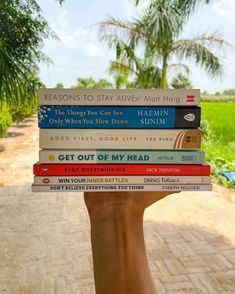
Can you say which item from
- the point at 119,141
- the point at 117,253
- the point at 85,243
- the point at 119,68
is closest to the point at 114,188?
the point at 119,141

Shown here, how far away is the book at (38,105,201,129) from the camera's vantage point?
39.6 inches

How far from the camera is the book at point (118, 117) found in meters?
1.00

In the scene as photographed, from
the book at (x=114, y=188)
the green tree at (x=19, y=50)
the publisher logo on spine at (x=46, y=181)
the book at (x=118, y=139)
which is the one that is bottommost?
the book at (x=114, y=188)

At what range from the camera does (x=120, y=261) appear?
3.64 ft

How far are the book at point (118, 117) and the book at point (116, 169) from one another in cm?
13

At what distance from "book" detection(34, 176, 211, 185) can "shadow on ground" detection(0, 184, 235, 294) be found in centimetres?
150

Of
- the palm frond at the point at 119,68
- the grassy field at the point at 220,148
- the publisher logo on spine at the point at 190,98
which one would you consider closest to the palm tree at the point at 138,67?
the palm frond at the point at 119,68

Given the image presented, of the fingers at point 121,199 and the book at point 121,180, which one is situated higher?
the book at point 121,180

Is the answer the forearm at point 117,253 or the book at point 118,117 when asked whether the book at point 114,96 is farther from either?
the forearm at point 117,253

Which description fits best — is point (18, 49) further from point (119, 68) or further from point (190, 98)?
point (190, 98)

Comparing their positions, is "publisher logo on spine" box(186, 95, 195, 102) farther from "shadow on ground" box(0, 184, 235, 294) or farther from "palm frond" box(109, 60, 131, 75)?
"palm frond" box(109, 60, 131, 75)

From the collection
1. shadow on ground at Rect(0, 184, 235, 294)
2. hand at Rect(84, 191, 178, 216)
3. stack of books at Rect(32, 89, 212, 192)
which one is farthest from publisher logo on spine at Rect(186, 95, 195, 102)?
shadow on ground at Rect(0, 184, 235, 294)

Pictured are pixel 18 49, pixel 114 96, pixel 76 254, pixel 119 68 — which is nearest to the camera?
pixel 114 96

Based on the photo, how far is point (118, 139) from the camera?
101 centimetres
